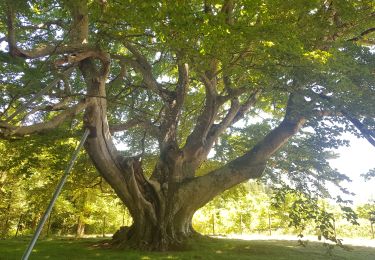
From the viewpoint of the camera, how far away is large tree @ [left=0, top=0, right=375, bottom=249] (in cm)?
589

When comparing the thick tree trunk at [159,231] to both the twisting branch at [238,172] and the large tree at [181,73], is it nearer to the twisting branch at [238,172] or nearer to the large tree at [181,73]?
the large tree at [181,73]

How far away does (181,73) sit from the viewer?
34.0 ft

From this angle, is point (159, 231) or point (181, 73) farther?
point (181, 73)

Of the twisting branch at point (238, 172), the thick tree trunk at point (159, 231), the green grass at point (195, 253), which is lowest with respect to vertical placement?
the green grass at point (195, 253)

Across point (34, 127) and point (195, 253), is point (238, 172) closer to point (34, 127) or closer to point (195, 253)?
point (195, 253)

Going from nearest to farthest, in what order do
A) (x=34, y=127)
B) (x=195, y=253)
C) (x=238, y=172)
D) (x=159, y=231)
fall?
(x=34, y=127) → (x=195, y=253) → (x=159, y=231) → (x=238, y=172)

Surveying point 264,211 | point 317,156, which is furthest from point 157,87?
point 264,211

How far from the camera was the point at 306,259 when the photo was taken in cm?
867

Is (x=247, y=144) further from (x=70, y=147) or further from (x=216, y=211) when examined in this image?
(x=216, y=211)

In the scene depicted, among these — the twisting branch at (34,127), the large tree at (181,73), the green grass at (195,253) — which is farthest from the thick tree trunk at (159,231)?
the twisting branch at (34,127)

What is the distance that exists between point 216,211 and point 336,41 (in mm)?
23644

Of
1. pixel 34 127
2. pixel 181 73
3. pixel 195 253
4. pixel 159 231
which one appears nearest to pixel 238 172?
pixel 195 253

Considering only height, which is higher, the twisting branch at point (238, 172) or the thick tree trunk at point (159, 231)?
the twisting branch at point (238, 172)

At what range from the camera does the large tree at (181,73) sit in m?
5.89
